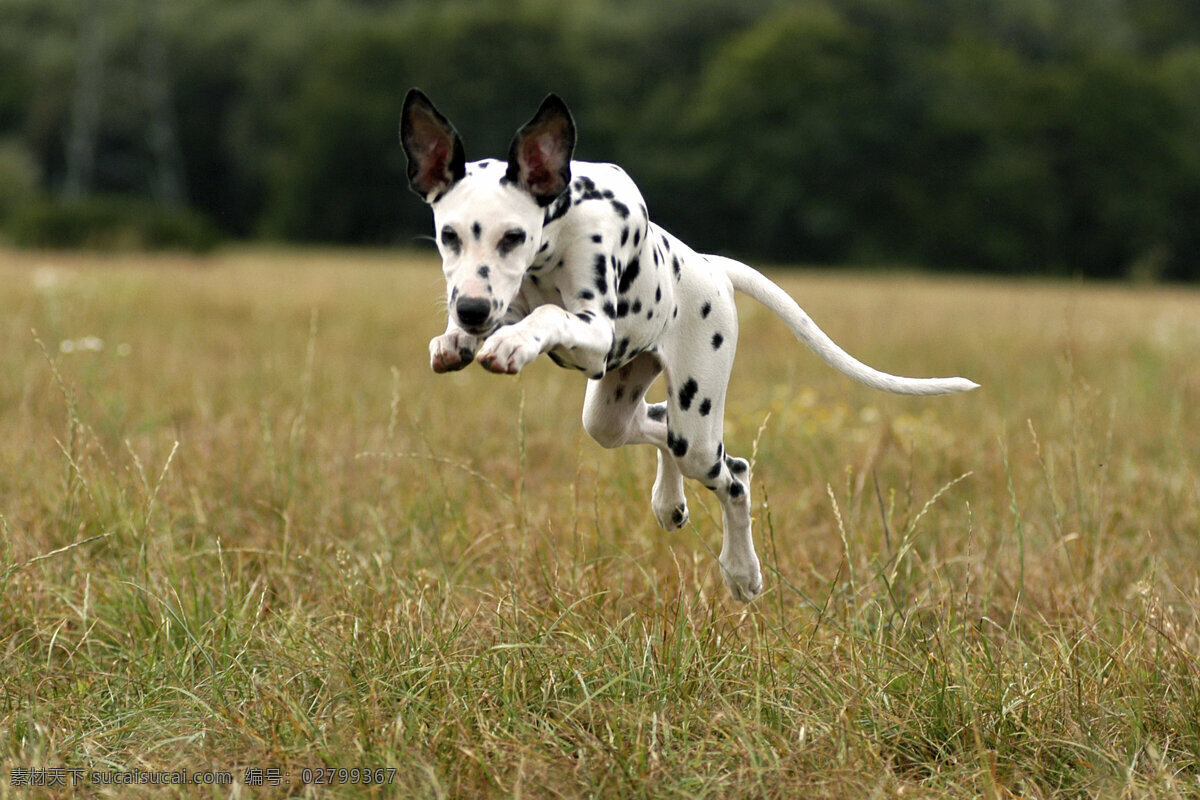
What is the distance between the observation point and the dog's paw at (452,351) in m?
2.00

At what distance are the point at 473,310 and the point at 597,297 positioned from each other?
0.29 meters

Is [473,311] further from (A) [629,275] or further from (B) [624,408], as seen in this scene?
(B) [624,408]

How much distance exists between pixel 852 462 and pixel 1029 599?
5.34 feet

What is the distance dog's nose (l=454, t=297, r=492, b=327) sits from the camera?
1968 millimetres

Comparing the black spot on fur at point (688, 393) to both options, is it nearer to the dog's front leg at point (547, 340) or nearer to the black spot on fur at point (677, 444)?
the black spot on fur at point (677, 444)

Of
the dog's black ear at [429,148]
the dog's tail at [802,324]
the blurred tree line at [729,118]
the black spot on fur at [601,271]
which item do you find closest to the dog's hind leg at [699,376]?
the dog's tail at [802,324]

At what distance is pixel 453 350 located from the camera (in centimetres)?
201

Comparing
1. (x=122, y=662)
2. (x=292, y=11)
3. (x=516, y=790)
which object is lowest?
(x=122, y=662)

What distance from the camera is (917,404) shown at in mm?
7520

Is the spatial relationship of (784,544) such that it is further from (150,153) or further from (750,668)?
(150,153)

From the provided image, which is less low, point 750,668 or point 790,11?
point 790,11

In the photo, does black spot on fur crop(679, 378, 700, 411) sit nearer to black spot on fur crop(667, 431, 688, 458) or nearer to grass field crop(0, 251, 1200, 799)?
black spot on fur crop(667, 431, 688, 458)

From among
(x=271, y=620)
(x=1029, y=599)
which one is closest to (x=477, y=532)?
(x=271, y=620)

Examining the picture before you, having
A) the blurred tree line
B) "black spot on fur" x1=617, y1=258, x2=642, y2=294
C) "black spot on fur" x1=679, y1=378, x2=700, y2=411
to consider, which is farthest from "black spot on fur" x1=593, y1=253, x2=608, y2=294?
the blurred tree line
